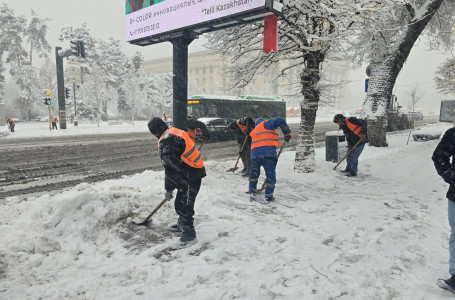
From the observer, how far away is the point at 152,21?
22.2ft

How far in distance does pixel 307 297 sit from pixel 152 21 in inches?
252

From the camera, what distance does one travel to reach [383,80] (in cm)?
1204

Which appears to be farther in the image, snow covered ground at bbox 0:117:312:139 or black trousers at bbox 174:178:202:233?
snow covered ground at bbox 0:117:312:139

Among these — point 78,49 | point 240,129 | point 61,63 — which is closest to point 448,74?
point 240,129

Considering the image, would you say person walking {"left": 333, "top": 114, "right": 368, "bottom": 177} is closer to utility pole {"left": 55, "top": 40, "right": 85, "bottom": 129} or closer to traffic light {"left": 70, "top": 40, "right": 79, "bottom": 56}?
utility pole {"left": 55, "top": 40, "right": 85, "bottom": 129}

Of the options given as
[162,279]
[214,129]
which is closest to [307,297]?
[162,279]

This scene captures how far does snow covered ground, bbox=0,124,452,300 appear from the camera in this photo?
9.38ft

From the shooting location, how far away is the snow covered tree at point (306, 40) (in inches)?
251

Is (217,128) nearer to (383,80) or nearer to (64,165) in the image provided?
(383,80)

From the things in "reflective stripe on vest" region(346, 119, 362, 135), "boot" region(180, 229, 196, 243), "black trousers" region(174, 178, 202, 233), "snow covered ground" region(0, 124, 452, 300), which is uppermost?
"reflective stripe on vest" region(346, 119, 362, 135)

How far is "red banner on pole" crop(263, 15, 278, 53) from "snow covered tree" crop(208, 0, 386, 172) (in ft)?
2.53

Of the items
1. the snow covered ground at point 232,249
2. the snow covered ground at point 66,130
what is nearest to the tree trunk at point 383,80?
the snow covered ground at point 232,249

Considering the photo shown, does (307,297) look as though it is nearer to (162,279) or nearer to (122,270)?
(162,279)

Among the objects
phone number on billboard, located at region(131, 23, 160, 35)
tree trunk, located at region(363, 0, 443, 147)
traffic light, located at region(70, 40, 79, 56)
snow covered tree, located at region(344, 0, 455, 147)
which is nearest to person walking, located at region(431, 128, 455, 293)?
phone number on billboard, located at region(131, 23, 160, 35)
